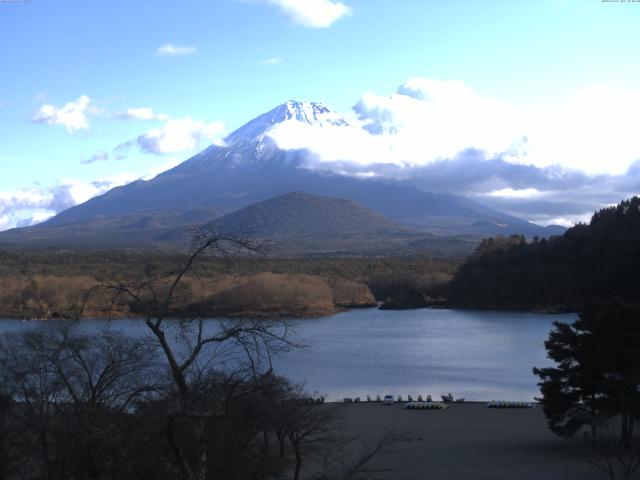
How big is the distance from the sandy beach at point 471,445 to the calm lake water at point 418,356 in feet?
9.30

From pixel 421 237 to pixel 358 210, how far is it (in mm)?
20456

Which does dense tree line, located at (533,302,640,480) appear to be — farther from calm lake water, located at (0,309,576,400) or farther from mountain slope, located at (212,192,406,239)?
mountain slope, located at (212,192,406,239)

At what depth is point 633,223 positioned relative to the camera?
219ft

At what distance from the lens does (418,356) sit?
1416 inches

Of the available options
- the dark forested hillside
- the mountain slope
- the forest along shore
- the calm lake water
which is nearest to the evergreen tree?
the calm lake water

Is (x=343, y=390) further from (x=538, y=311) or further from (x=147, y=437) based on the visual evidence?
(x=538, y=311)

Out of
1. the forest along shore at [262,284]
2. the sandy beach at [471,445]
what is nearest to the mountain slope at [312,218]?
the forest along shore at [262,284]

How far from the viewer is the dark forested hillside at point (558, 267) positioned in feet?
202

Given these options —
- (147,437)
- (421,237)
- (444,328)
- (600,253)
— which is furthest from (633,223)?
(421,237)

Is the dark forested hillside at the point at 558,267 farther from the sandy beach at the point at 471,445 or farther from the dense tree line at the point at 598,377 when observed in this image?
the dense tree line at the point at 598,377

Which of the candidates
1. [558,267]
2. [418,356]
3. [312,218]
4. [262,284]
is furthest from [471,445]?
[312,218]

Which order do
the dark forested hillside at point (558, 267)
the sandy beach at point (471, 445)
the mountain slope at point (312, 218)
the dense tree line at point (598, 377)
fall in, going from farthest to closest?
the mountain slope at point (312, 218), the dark forested hillside at point (558, 267), the dense tree line at point (598, 377), the sandy beach at point (471, 445)

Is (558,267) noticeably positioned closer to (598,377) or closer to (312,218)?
(598,377)

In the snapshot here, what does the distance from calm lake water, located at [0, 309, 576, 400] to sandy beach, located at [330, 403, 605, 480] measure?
284cm
